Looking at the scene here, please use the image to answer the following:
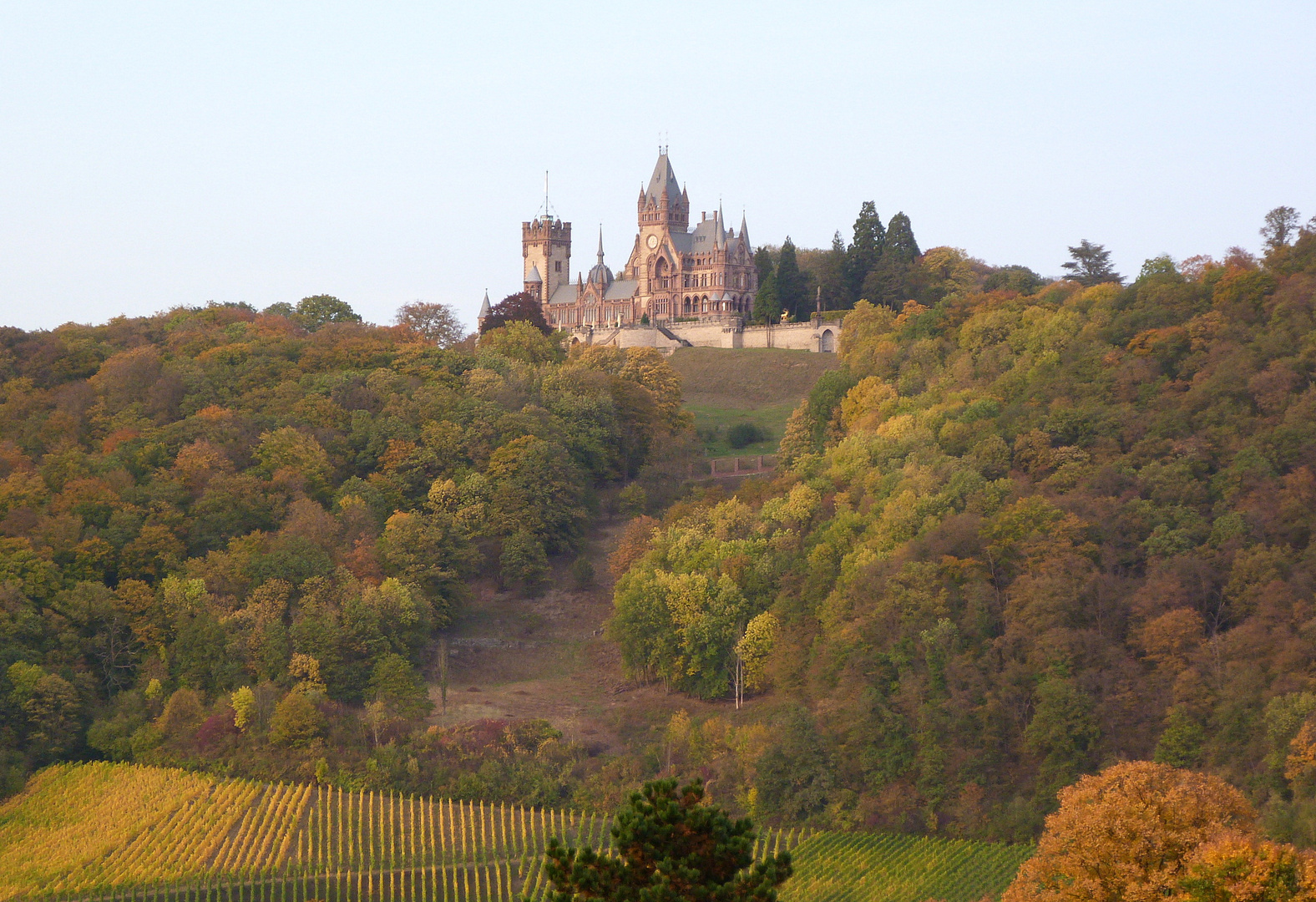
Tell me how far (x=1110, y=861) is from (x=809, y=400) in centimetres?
4613

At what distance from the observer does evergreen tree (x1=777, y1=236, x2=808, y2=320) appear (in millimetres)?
100875

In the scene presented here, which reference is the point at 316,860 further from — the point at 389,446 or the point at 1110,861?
the point at 389,446

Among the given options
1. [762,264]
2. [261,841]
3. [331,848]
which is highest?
[762,264]

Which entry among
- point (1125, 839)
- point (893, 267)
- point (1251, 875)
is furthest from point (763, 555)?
point (893, 267)

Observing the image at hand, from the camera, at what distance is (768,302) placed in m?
100

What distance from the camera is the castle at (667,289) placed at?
10562 cm

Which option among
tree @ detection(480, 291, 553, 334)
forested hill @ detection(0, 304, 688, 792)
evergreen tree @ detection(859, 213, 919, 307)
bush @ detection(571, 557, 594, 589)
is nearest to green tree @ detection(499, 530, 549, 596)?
forested hill @ detection(0, 304, 688, 792)

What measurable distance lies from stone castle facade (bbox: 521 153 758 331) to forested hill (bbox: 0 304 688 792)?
99.0 ft

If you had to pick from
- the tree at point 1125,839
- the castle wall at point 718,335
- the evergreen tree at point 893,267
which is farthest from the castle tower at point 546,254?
the tree at point 1125,839

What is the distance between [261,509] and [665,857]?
44390 mm

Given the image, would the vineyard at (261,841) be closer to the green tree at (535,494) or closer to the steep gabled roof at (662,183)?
the green tree at (535,494)

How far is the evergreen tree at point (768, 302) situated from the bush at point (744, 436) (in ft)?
59.9

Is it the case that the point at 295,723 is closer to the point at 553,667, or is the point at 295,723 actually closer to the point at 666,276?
the point at 553,667

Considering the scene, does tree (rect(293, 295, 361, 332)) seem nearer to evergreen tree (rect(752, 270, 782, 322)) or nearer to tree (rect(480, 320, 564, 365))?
tree (rect(480, 320, 564, 365))
